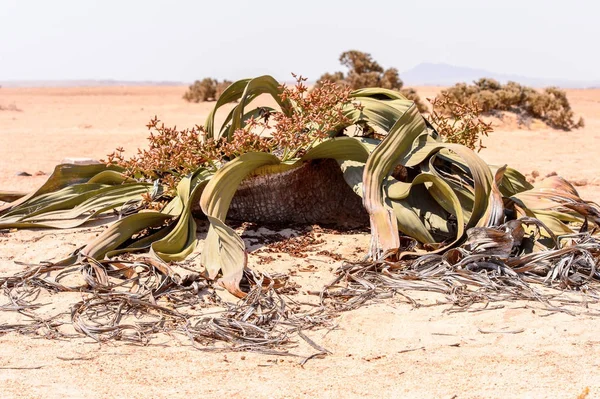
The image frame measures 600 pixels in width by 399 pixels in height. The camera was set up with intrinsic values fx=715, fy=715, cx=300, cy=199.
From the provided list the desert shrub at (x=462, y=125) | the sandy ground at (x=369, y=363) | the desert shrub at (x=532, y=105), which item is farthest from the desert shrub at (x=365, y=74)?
the sandy ground at (x=369, y=363)

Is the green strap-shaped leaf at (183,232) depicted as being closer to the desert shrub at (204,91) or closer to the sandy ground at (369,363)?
the sandy ground at (369,363)

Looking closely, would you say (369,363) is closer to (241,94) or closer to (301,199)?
(301,199)

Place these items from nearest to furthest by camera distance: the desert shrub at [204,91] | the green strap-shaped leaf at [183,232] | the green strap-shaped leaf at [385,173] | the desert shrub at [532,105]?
the green strap-shaped leaf at [385,173] → the green strap-shaped leaf at [183,232] → the desert shrub at [532,105] → the desert shrub at [204,91]

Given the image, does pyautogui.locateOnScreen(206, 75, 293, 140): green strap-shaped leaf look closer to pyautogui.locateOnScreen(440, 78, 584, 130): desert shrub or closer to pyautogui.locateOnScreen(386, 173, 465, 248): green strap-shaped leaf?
pyautogui.locateOnScreen(386, 173, 465, 248): green strap-shaped leaf

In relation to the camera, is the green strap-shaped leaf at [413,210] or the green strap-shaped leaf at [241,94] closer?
the green strap-shaped leaf at [413,210]

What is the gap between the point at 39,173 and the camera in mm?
6078

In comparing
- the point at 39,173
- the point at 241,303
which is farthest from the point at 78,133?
the point at 241,303

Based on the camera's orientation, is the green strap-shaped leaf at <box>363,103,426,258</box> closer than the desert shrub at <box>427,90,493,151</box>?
Yes

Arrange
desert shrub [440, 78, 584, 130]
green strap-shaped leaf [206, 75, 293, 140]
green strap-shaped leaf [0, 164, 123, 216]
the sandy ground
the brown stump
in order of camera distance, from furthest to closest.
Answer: desert shrub [440, 78, 584, 130]
green strap-shaped leaf [0, 164, 123, 216]
green strap-shaped leaf [206, 75, 293, 140]
the brown stump
the sandy ground

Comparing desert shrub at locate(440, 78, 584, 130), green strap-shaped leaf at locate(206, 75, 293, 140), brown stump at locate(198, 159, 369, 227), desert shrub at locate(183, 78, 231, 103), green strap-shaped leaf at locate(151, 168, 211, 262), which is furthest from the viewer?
desert shrub at locate(183, 78, 231, 103)

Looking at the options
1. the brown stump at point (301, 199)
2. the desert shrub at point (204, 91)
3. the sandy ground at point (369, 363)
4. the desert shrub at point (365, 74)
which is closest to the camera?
the sandy ground at point (369, 363)

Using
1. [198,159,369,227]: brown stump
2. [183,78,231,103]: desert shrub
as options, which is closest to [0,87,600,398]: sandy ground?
[198,159,369,227]: brown stump

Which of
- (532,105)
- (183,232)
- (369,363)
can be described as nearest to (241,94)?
(183,232)

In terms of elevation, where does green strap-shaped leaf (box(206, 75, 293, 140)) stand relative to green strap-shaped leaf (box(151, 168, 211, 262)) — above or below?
above
